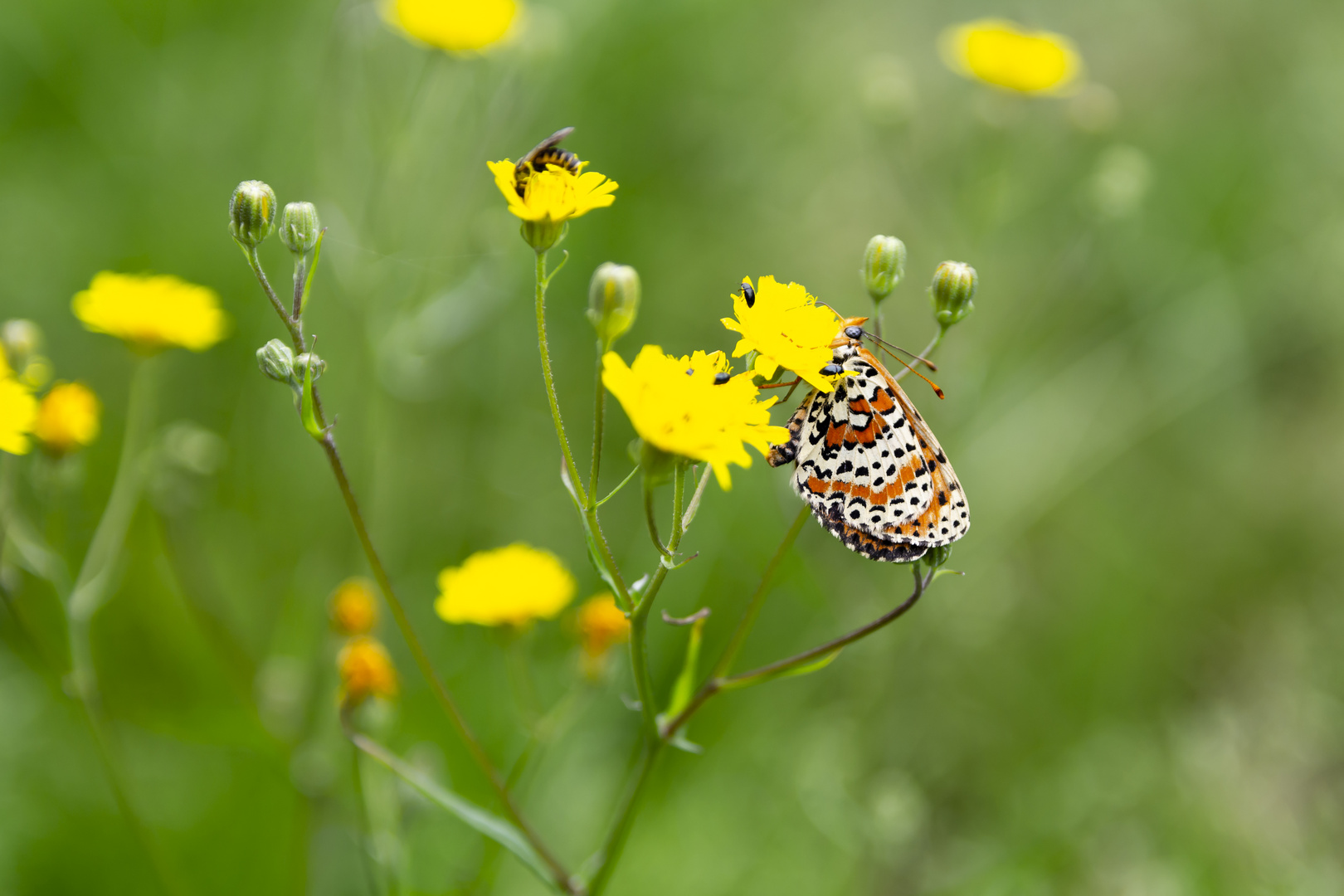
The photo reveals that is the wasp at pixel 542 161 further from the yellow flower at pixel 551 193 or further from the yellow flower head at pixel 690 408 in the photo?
the yellow flower head at pixel 690 408

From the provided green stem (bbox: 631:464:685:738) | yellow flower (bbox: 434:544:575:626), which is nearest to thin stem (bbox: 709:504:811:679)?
green stem (bbox: 631:464:685:738)

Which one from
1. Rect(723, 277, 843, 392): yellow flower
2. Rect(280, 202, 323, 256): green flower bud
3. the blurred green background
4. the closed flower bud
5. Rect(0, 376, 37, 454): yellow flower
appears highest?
Rect(723, 277, 843, 392): yellow flower

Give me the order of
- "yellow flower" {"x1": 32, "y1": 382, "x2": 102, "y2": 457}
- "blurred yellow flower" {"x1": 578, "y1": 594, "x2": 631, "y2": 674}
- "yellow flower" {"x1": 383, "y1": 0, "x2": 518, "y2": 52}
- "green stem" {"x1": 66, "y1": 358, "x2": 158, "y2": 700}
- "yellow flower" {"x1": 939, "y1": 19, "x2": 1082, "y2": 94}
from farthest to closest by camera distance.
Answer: "yellow flower" {"x1": 939, "y1": 19, "x2": 1082, "y2": 94}
"yellow flower" {"x1": 383, "y1": 0, "x2": 518, "y2": 52}
"blurred yellow flower" {"x1": 578, "y1": 594, "x2": 631, "y2": 674}
"yellow flower" {"x1": 32, "y1": 382, "x2": 102, "y2": 457}
"green stem" {"x1": 66, "y1": 358, "x2": 158, "y2": 700}

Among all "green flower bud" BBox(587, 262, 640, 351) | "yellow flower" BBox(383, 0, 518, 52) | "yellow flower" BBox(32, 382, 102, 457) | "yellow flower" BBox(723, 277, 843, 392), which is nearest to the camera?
"green flower bud" BBox(587, 262, 640, 351)

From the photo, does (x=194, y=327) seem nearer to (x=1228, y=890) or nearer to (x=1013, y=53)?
(x=1013, y=53)

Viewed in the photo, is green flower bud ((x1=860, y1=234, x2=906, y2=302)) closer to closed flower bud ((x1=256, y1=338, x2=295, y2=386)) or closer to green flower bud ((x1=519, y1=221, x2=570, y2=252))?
green flower bud ((x1=519, y1=221, x2=570, y2=252))

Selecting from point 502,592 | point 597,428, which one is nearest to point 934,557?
point 597,428

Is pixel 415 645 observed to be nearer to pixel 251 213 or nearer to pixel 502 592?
pixel 502 592
